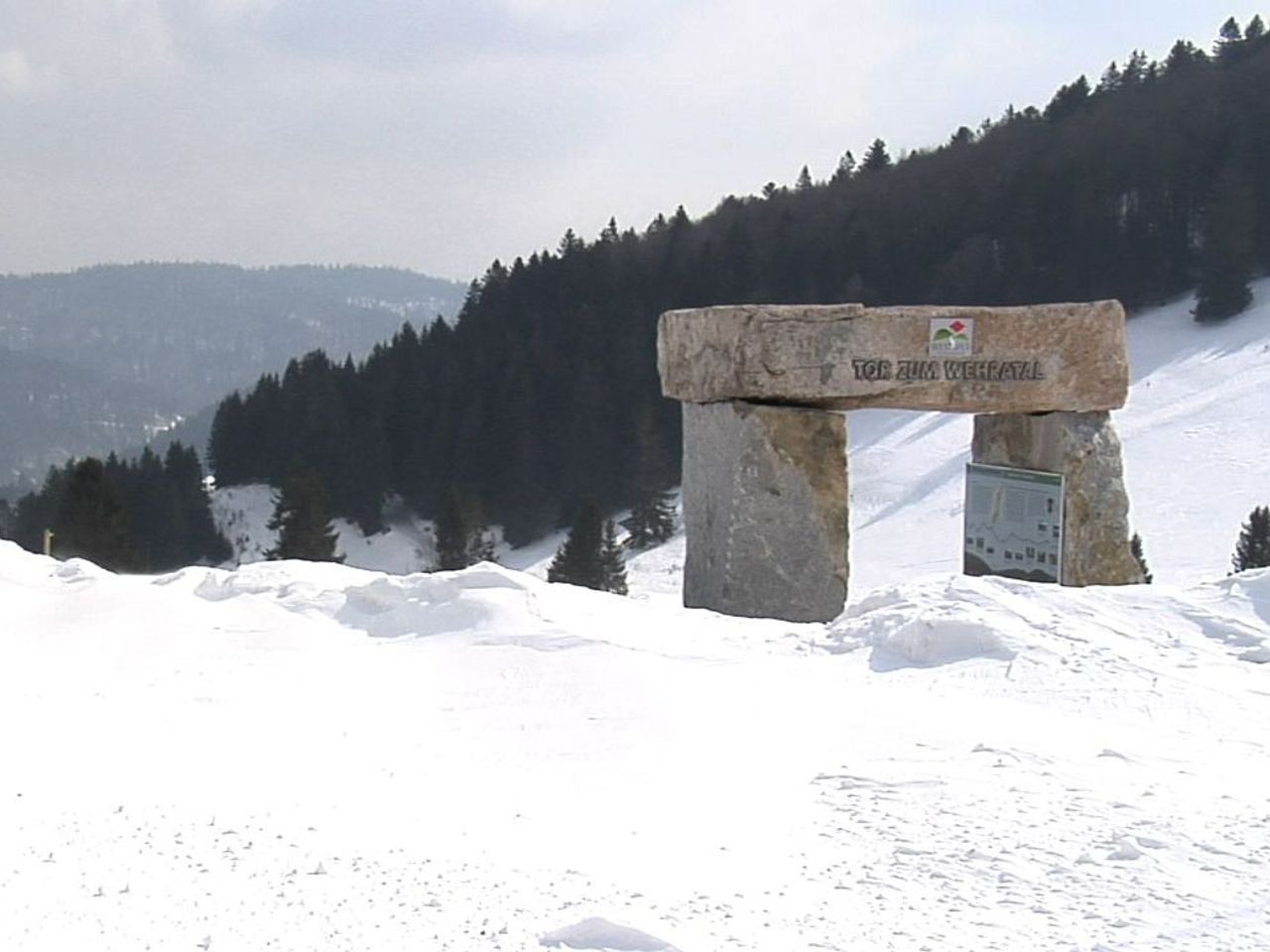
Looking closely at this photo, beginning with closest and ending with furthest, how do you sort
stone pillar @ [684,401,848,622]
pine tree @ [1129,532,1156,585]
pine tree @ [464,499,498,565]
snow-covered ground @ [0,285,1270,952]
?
snow-covered ground @ [0,285,1270,952]
stone pillar @ [684,401,848,622]
pine tree @ [1129,532,1156,585]
pine tree @ [464,499,498,565]

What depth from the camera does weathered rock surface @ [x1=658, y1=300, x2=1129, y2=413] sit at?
11062 millimetres

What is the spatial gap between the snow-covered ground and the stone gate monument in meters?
2.03

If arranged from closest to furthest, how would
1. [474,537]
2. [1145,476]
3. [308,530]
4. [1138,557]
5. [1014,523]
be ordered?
[1014,523] < [1138,557] < [308,530] < [1145,476] < [474,537]

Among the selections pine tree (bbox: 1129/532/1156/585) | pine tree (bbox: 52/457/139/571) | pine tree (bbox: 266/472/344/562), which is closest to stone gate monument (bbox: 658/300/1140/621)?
pine tree (bbox: 1129/532/1156/585)

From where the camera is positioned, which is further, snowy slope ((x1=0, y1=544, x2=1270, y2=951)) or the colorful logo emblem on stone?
the colorful logo emblem on stone

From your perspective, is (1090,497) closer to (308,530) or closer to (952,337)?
(952,337)

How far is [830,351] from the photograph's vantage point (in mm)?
11086

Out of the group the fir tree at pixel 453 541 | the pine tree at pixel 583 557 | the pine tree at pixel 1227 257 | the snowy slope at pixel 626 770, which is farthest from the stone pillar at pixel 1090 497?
the pine tree at pixel 1227 257

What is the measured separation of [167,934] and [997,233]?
55.3 meters

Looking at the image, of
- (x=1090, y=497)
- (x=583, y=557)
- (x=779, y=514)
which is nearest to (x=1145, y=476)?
(x=583, y=557)

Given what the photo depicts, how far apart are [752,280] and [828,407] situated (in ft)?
147

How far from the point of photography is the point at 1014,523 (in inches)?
461

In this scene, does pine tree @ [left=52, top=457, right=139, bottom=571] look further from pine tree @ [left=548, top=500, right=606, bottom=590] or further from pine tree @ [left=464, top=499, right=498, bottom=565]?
pine tree @ [left=548, top=500, right=606, bottom=590]

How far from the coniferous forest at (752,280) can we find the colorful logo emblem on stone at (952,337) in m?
30.3
